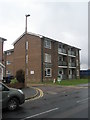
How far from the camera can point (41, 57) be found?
40.3m

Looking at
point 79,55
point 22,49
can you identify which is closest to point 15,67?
point 22,49

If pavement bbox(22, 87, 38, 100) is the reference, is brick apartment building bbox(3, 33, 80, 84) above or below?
above

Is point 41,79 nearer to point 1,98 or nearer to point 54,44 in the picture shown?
point 54,44

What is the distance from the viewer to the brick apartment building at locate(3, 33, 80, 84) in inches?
1596

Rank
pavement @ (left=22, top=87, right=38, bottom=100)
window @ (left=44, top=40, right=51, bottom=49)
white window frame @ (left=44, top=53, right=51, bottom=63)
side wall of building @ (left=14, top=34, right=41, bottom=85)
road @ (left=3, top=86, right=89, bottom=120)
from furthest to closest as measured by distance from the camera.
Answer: window @ (left=44, top=40, right=51, bottom=49) < white window frame @ (left=44, top=53, right=51, bottom=63) < side wall of building @ (left=14, top=34, right=41, bottom=85) < pavement @ (left=22, top=87, right=38, bottom=100) < road @ (left=3, top=86, right=89, bottom=120)

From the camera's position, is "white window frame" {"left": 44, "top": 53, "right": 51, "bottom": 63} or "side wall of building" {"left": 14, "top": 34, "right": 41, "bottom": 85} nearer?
"side wall of building" {"left": 14, "top": 34, "right": 41, "bottom": 85}

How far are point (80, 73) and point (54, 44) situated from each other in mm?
20165

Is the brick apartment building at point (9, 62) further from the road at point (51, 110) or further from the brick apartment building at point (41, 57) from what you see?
the road at point (51, 110)

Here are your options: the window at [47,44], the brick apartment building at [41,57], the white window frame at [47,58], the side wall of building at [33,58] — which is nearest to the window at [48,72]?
the brick apartment building at [41,57]

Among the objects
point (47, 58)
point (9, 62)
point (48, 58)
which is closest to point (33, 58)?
point (47, 58)

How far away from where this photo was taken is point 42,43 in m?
40.6

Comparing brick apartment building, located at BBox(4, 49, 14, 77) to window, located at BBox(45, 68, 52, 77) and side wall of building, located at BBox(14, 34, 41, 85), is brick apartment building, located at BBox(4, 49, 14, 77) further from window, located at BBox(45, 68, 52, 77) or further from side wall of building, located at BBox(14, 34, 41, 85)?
window, located at BBox(45, 68, 52, 77)

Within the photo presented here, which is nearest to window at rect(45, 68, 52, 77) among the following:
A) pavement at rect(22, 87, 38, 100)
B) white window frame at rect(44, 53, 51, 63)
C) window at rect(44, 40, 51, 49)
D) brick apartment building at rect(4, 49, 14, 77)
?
white window frame at rect(44, 53, 51, 63)

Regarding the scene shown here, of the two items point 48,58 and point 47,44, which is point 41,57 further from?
point 47,44
